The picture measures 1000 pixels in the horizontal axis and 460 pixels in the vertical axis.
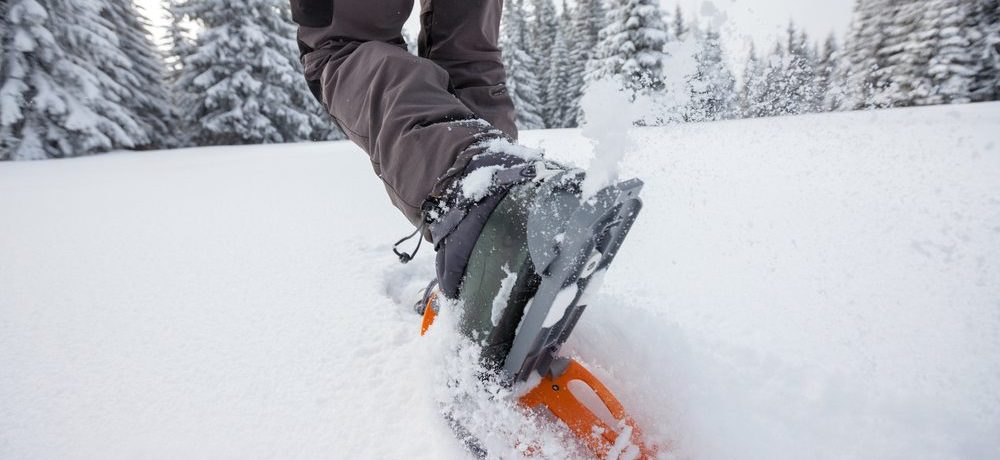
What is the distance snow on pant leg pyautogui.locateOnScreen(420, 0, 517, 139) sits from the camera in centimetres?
83

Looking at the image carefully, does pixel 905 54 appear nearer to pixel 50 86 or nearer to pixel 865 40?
pixel 865 40

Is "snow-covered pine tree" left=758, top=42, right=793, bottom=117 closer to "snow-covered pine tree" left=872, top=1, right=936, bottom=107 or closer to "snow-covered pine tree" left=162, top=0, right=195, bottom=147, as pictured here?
"snow-covered pine tree" left=872, top=1, right=936, bottom=107

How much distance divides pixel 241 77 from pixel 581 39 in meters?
11.0

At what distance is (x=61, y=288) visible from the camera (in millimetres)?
1003

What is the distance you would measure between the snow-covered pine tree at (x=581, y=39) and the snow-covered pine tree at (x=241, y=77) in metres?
8.35

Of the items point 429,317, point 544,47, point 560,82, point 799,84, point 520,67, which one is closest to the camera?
point 429,317

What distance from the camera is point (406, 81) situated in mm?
633

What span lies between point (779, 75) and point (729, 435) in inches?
51.4

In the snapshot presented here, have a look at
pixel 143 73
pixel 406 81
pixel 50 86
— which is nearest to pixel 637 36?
pixel 406 81

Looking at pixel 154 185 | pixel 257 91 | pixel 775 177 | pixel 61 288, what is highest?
pixel 775 177

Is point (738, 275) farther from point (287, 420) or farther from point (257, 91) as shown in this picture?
point (257, 91)

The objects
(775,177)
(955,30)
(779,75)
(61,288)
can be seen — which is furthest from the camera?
(955,30)

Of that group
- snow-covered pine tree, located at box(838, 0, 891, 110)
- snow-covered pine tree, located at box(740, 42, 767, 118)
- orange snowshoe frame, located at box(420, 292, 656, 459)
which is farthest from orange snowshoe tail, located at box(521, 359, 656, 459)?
snow-covered pine tree, located at box(838, 0, 891, 110)

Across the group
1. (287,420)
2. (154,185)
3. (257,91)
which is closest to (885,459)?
(287,420)
